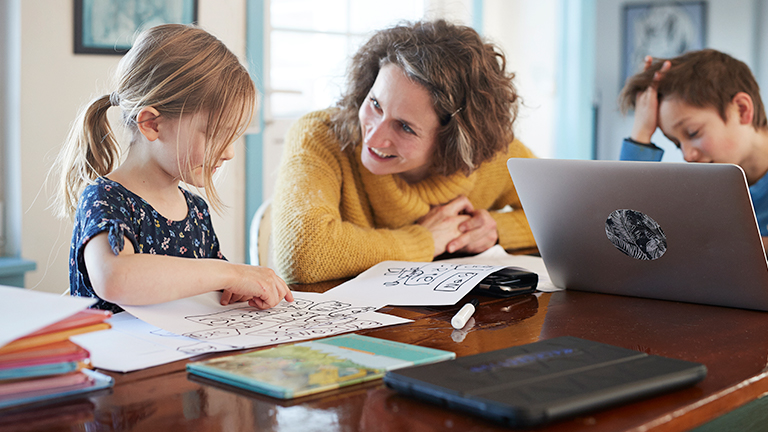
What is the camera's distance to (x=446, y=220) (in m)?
1.49

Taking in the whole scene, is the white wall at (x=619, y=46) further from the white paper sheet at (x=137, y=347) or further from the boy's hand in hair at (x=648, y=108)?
the white paper sheet at (x=137, y=347)

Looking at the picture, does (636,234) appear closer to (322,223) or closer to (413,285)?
(413,285)

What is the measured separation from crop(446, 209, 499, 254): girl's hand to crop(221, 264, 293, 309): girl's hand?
627mm

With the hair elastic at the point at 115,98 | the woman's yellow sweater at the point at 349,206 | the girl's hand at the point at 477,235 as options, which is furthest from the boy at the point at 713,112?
the hair elastic at the point at 115,98

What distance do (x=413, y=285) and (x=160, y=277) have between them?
15.4 inches

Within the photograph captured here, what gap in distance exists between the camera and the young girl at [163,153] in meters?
0.89

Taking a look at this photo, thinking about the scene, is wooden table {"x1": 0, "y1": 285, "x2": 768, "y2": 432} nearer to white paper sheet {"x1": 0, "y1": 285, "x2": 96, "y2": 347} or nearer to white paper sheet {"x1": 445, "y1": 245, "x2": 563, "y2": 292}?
white paper sheet {"x1": 0, "y1": 285, "x2": 96, "y2": 347}

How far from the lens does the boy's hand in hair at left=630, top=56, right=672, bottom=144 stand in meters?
1.66

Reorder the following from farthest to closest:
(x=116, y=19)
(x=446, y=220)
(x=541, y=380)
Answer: (x=116, y=19) < (x=446, y=220) < (x=541, y=380)

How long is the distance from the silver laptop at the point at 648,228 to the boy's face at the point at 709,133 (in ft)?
2.42

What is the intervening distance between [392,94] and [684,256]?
69 centimetres

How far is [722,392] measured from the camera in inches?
21.8

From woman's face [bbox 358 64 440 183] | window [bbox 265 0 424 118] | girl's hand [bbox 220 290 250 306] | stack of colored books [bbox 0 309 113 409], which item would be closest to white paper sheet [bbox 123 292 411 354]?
girl's hand [bbox 220 290 250 306]

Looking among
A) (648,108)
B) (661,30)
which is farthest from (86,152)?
(661,30)
